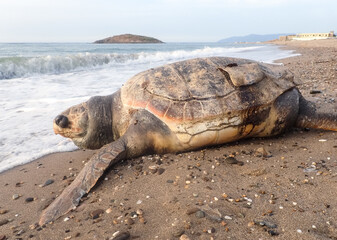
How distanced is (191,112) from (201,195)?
1.05 m

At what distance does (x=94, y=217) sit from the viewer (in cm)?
214

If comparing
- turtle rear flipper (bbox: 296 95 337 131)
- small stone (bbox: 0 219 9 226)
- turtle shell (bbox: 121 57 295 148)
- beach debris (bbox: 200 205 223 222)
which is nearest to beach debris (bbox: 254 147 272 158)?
turtle shell (bbox: 121 57 295 148)

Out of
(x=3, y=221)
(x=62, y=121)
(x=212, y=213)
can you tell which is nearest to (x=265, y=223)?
(x=212, y=213)

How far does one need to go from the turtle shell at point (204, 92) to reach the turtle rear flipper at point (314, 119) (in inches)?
15.9

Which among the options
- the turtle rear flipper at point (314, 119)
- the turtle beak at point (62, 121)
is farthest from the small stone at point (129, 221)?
the turtle rear flipper at point (314, 119)

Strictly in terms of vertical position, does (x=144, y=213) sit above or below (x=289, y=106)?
below

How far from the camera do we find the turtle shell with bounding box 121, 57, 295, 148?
9.89 ft

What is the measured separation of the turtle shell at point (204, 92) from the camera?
9.89ft

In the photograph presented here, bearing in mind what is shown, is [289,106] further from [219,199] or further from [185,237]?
[185,237]

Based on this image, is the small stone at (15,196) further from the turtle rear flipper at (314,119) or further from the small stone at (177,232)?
the turtle rear flipper at (314,119)

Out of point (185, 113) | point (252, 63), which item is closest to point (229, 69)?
point (252, 63)

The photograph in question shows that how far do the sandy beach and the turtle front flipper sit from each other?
78 millimetres

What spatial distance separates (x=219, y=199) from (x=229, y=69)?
5.74 ft

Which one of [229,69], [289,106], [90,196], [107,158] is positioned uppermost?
[229,69]
